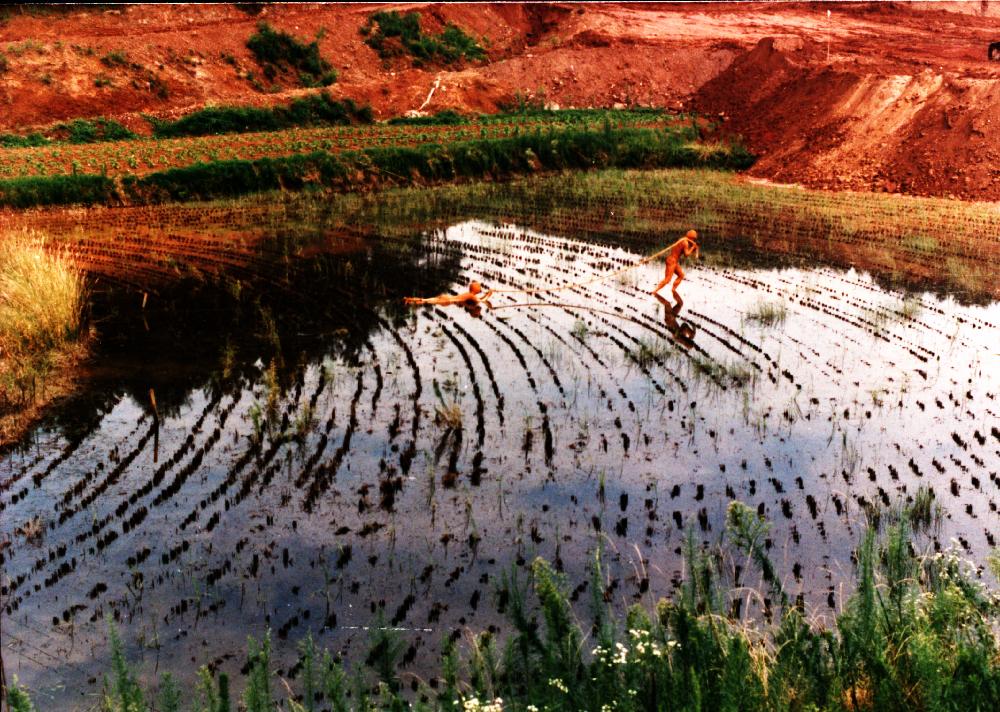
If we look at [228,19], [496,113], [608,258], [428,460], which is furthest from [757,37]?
[428,460]

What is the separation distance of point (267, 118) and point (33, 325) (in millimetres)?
18861

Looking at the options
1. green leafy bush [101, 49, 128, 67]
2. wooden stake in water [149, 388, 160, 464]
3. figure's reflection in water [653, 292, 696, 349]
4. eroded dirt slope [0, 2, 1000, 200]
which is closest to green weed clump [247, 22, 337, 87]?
eroded dirt slope [0, 2, 1000, 200]

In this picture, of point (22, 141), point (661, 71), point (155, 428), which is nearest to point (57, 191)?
point (22, 141)

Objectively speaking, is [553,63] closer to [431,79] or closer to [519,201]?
[431,79]

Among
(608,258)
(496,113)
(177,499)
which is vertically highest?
(496,113)

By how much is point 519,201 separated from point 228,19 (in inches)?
912

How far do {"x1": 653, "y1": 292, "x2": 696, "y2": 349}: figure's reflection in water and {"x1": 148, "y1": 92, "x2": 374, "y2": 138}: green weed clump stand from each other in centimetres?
1811

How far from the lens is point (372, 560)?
17.5ft

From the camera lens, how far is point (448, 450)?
6.83 metres

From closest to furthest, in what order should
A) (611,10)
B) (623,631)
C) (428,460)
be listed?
(623,631)
(428,460)
(611,10)

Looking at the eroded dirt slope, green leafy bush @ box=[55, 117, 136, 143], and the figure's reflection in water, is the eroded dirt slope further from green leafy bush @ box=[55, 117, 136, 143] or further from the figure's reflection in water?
the figure's reflection in water

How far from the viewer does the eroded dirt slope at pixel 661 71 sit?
19.2m

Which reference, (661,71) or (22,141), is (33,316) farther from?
(661,71)

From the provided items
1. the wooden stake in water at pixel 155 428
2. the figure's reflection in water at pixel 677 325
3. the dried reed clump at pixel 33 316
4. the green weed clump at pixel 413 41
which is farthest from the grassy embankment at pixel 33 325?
the green weed clump at pixel 413 41
